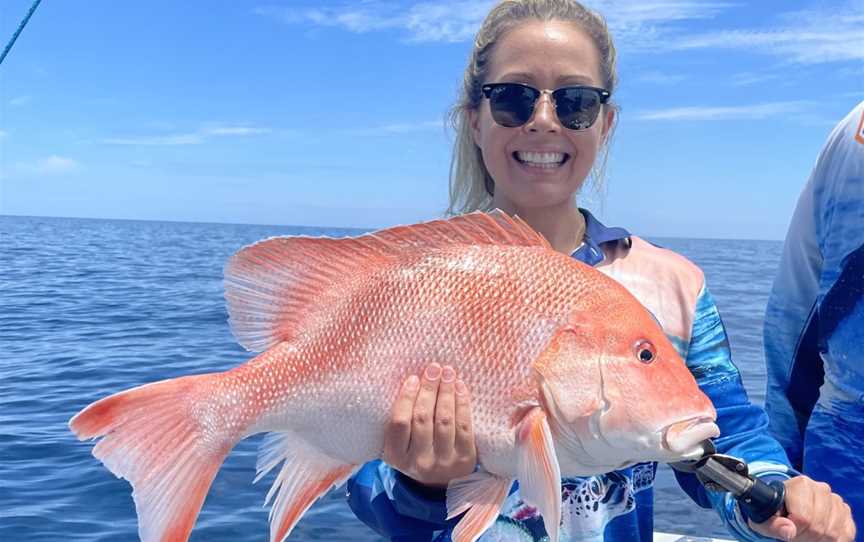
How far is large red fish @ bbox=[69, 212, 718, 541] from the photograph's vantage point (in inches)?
63.0

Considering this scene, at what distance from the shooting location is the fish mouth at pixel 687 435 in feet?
5.12

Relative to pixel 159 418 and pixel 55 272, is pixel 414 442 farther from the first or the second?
pixel 55 272

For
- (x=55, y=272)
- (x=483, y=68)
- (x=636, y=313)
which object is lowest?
(x=55, y=272)

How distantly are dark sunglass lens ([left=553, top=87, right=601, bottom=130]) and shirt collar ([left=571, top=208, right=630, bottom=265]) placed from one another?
1.21 ft

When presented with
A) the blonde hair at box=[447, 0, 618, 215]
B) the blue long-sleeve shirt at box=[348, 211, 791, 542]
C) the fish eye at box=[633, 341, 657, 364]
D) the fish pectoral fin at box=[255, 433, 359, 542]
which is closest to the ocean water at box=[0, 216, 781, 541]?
the blue long-sleeve shirt at box=[348, 211, 791, 542]

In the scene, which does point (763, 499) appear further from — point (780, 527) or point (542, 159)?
point (542, 159)

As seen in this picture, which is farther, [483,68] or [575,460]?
[483,68]

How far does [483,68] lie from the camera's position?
7.84ft

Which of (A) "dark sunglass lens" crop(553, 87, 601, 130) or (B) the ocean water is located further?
(B) the ocean water

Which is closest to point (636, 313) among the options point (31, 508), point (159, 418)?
point (159, 418)

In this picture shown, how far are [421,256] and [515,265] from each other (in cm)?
24

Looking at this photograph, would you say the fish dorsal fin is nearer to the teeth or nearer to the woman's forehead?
the teeth

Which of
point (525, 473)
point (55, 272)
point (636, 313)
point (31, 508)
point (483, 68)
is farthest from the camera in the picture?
point (55, 272)

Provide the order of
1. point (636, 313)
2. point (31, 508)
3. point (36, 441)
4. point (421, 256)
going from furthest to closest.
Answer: point (36, 441) < point (31, 508) < point (421, 256) < point (636, 313)
